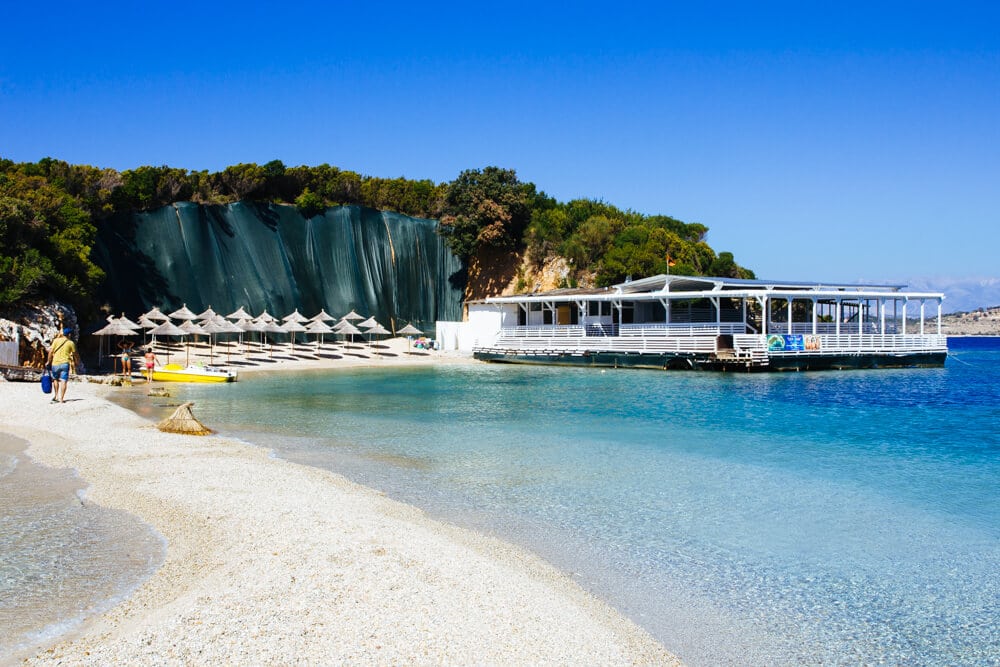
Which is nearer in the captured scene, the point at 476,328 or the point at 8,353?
the point at 8,353

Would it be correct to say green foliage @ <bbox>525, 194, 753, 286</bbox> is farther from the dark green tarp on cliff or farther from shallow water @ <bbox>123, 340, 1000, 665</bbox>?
shallow water @ <bbox>123, 340, 1000, 665</bbox>

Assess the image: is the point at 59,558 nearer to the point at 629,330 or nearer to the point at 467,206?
the point at 629,330

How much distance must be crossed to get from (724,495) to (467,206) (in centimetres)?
4329

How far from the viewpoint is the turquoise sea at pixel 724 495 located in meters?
6.11

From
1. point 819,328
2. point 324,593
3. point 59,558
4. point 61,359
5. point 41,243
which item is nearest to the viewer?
point 324,593

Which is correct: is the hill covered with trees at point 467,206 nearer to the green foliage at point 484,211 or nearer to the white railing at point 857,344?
the green foliage at point 484,211

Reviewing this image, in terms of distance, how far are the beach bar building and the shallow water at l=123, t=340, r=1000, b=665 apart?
967 cm

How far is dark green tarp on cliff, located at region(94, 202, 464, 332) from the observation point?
146 ft

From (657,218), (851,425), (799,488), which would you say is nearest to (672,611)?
(799,488)

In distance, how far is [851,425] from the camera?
60.2ft

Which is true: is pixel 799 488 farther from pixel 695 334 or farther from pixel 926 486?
pixel 695 334

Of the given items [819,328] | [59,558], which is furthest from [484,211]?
[59,558]

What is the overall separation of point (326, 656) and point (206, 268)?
45656 millimetres

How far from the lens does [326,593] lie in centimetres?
581
